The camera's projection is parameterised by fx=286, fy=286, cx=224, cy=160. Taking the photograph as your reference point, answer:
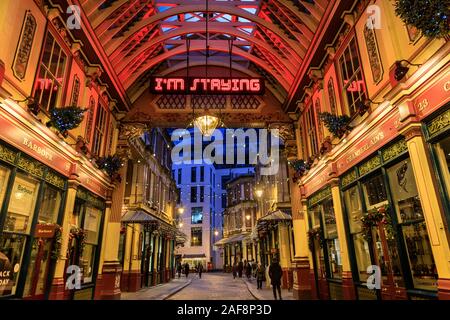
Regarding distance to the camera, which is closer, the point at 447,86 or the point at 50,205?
the point at 447,86

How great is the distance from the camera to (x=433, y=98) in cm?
476

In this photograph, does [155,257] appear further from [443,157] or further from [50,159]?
[443,157]

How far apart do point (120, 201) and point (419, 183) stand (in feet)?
34.3

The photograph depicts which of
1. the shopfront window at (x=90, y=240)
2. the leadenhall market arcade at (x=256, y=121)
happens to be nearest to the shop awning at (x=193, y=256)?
the leadenhall market arcade at (x=256, y=121)

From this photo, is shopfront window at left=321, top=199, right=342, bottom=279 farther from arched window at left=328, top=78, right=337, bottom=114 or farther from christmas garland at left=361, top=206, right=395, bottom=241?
arched window at left=328, top=78, right=337, bottom=114

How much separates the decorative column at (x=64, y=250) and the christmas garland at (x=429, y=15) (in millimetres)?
8719

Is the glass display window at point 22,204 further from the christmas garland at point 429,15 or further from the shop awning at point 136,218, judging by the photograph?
the christmas garland at point 429,15

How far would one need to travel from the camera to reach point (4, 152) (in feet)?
18.5

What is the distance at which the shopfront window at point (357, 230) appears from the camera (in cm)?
764

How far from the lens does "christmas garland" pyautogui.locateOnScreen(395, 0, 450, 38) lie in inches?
159

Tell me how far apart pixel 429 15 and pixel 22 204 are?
853 centimetres

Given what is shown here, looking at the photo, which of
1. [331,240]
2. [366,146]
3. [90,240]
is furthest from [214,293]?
[366,146]

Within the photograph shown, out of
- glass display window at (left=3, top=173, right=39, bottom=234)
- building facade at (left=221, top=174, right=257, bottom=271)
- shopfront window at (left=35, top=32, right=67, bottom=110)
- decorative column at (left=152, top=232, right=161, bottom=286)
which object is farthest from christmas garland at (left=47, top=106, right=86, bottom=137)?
building facade at (left=221, top=174, right=257, bottom=271)

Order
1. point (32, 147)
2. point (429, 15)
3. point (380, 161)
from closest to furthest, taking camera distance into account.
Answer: point (429, 15), point (32, 147), point (380, 161)
